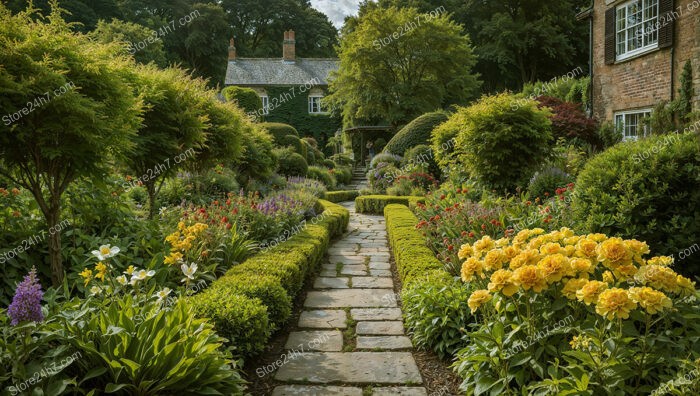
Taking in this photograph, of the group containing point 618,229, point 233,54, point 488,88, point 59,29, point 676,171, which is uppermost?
point 233,54

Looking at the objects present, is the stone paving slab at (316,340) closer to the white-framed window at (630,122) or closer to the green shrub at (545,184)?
the green shrub at (545,184)

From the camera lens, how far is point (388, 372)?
356 cm

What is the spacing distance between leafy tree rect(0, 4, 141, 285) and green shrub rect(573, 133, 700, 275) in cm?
409

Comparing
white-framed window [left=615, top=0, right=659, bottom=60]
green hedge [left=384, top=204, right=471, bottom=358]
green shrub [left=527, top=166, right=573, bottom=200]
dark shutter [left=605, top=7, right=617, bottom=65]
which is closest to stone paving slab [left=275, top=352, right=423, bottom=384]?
green hedge [left=384, top=204, right=471, bottom=358]

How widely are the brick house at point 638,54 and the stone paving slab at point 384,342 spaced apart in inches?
414

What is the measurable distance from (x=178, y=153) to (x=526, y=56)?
29.2m

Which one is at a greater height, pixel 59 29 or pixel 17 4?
pixel 17 4

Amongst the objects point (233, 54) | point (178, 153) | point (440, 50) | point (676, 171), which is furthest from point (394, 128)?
point (676, 171)

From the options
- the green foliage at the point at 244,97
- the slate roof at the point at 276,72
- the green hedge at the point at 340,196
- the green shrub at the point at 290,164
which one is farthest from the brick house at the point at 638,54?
the slate roof at the point at 276,72

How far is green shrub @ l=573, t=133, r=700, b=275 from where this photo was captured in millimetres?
4188

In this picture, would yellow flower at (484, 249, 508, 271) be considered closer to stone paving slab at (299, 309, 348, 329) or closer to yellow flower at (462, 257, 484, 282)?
yellow flower at (462, 257, 484, 282)

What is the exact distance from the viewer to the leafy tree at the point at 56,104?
3.46 metres

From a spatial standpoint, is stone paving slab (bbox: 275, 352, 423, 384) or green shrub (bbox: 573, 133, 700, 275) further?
green shrub (bbox: 573, 133, 700, 275)

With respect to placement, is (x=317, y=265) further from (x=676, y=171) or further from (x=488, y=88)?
(x=488, y=88)
